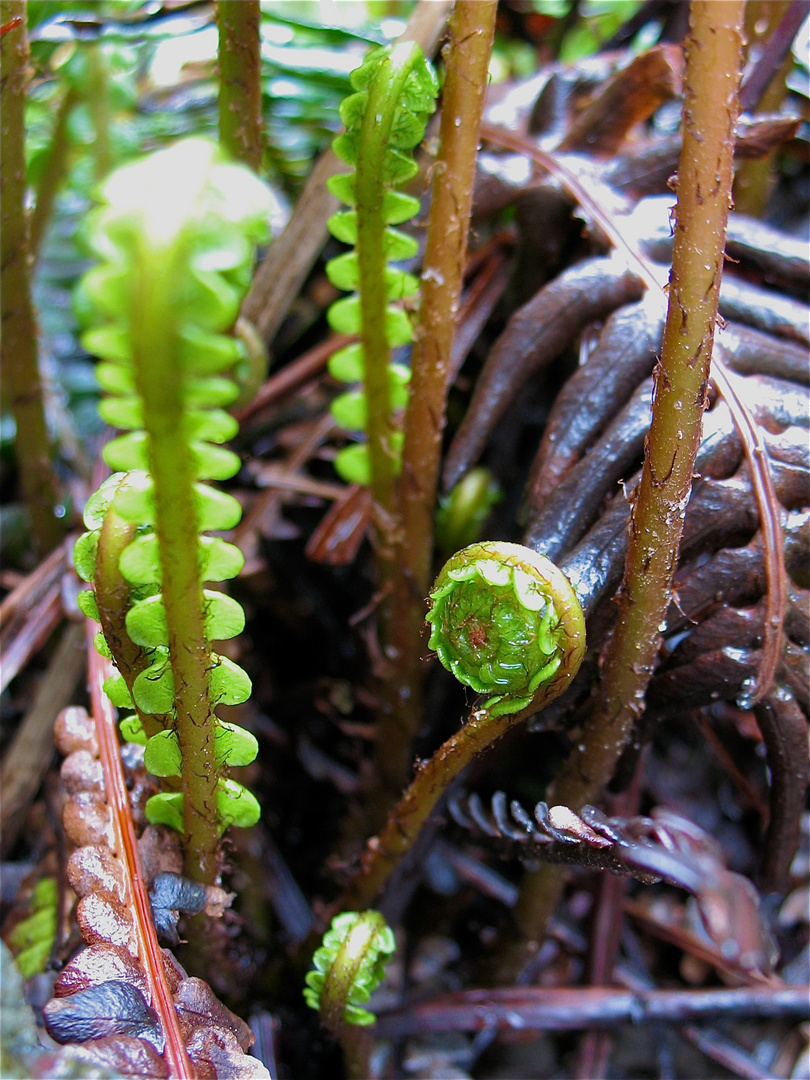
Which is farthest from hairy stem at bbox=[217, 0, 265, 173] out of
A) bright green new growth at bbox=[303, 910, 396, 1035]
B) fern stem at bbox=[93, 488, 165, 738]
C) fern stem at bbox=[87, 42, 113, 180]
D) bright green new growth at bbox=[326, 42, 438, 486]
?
bright green new growth at bbox=[303, 910, 396, 1035]

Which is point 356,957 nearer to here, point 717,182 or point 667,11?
point 717,182

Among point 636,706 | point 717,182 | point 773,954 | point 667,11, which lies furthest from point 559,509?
point 667,11

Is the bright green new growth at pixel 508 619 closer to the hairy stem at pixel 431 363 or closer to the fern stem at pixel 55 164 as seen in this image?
the hairy stem at pixel 431 363

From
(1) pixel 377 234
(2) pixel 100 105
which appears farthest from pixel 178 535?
(2) pixel 100 105

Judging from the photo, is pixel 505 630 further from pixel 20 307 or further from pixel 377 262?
pixel 20 307

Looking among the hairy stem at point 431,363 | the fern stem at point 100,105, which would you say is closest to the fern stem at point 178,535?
the hairy stem at point 431,363

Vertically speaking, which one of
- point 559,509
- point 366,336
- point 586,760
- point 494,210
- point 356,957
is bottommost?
point 356,957
